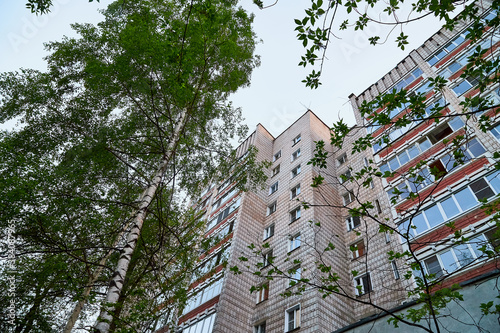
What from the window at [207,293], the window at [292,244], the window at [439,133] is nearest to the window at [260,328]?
the window at [207,293]

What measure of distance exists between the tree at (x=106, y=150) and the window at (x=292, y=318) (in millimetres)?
6956

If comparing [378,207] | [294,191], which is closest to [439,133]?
[378,207]

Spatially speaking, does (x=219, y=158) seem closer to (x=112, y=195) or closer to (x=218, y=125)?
(x=218, y=125)

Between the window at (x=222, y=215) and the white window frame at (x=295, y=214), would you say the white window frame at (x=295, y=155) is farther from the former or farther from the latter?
the white window frame at (x=295, y=214)

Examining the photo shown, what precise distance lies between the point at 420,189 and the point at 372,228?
3946mm

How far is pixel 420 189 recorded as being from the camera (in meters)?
15.8

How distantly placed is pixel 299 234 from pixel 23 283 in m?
15.0

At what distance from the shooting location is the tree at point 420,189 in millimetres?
5816

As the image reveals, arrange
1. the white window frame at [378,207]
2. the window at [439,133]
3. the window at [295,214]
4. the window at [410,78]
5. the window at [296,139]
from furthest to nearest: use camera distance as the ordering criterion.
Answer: the window at [296,139]
the window at [410,78]
the window at [295,214]
the white window frame at [378,207]
the window at [439,133]

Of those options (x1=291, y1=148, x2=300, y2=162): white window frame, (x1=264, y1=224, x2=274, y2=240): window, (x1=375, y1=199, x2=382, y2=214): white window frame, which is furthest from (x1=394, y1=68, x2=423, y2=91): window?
(x1=264, y1=224, x2=274, y2=240): window

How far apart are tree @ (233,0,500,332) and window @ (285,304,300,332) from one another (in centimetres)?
100

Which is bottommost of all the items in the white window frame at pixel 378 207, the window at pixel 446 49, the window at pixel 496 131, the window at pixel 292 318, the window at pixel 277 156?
the window at pixel 292 318

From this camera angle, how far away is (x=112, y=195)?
11477 millimetres

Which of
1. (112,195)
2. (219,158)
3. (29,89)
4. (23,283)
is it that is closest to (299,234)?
(219,158)
